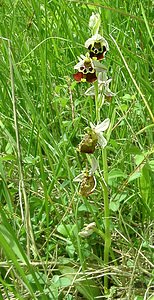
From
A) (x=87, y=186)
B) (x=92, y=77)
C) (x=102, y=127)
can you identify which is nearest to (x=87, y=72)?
(x=92, y=77)

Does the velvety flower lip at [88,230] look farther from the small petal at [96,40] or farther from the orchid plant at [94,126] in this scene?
the small petal at [96,40]

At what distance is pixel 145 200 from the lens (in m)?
1.21

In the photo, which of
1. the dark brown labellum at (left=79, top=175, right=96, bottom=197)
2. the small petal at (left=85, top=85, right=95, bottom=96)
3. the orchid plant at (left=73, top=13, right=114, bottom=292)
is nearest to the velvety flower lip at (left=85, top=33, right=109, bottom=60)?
the orchid plant at (left=73, top=13, right=114, bottom=292)

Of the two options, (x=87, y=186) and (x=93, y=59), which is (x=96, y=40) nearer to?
(x=93, y=59)

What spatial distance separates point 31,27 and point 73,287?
3.50 ft

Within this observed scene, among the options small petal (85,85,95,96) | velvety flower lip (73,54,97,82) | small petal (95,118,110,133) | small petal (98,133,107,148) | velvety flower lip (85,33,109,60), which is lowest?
small petal (98,133,107,148)

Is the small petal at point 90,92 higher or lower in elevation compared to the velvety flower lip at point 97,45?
lower

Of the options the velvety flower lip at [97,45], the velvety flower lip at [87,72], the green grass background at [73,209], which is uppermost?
the velvety flower lip at [97,45]

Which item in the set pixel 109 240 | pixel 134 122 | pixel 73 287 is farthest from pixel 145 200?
pixel 134 122

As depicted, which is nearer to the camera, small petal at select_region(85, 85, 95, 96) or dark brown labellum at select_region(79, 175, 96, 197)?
dark brown labellum at select_region(79, 175, 96, 197)

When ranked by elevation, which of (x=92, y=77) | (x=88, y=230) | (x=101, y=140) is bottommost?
(x=88, y=230)

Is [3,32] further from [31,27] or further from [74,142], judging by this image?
[74,142]

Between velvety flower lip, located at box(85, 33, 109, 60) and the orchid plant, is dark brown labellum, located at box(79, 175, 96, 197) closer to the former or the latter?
the orchid plant

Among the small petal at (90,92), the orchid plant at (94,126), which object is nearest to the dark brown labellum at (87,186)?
the orchid plant at (94,126)
